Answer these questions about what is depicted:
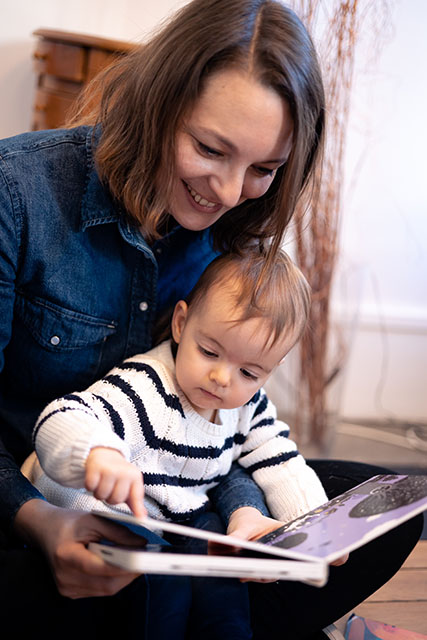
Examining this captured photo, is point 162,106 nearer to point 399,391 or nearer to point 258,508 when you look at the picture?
point 258,508

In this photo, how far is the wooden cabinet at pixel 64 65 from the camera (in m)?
1.95

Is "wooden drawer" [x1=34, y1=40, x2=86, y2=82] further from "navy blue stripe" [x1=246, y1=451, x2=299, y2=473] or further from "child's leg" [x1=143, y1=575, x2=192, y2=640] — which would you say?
"child's leg" [x1=143, y1=575, x2=192, y2=640]

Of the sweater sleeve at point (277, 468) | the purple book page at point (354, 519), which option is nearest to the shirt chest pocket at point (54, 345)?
the sweater sleeve at point (277, 468)

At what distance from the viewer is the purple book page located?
0.77 m

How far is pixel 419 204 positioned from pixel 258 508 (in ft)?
6.44

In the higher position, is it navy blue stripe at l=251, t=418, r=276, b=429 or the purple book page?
Answer: the purple book page

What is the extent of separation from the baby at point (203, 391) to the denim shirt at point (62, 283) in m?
0.06

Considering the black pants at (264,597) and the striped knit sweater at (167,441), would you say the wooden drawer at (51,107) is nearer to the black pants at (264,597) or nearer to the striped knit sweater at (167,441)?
the striped knit sweater at (167,441)

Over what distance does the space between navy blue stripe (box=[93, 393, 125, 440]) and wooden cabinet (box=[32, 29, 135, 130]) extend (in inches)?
46.8

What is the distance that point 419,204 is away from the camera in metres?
2.77

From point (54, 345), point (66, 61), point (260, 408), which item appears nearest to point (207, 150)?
point (54, 345)

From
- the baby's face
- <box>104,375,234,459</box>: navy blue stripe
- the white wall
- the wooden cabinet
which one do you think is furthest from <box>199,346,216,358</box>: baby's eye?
the white wall

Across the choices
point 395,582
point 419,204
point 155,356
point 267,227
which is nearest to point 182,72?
point 267,227

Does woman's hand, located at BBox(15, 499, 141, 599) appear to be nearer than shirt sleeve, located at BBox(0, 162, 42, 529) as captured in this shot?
Yes
